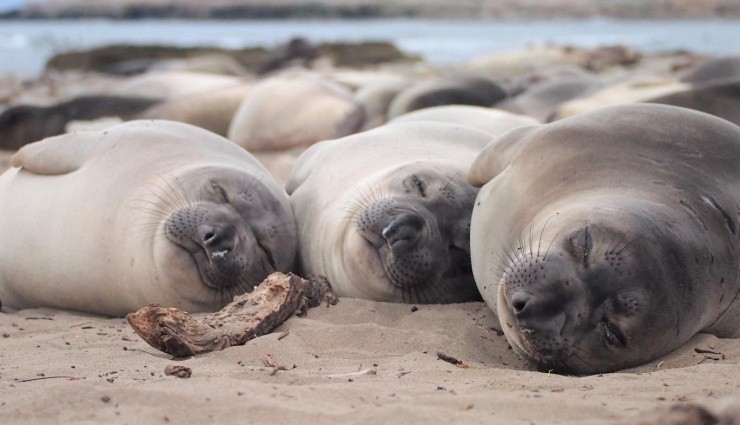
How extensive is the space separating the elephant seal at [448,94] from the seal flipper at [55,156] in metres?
4.34

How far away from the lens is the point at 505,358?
12.4 ft

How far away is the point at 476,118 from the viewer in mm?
6793

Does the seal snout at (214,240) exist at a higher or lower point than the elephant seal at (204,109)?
higher

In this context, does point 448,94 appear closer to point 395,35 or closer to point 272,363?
point 272,363

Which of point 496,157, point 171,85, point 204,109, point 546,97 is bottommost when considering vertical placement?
point 171,85

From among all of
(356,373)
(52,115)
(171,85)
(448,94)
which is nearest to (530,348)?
(356,373)

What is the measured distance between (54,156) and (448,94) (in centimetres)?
483

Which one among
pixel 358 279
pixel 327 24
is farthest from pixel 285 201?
pixel 327 24

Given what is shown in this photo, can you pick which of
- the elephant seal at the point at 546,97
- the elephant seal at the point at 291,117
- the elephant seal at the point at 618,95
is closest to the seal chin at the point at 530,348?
the elephant seal at the point at 618,95

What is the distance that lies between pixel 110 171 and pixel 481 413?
2573 millimetres

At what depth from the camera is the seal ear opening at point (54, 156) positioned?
4.99 m

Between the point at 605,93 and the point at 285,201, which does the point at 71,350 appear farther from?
the point at 605,93

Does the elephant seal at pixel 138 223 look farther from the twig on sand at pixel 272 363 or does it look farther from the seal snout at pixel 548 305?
the seal snout at pixel 548 305

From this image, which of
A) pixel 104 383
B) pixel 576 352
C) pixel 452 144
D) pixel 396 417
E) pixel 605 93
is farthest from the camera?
pixel 605 93
